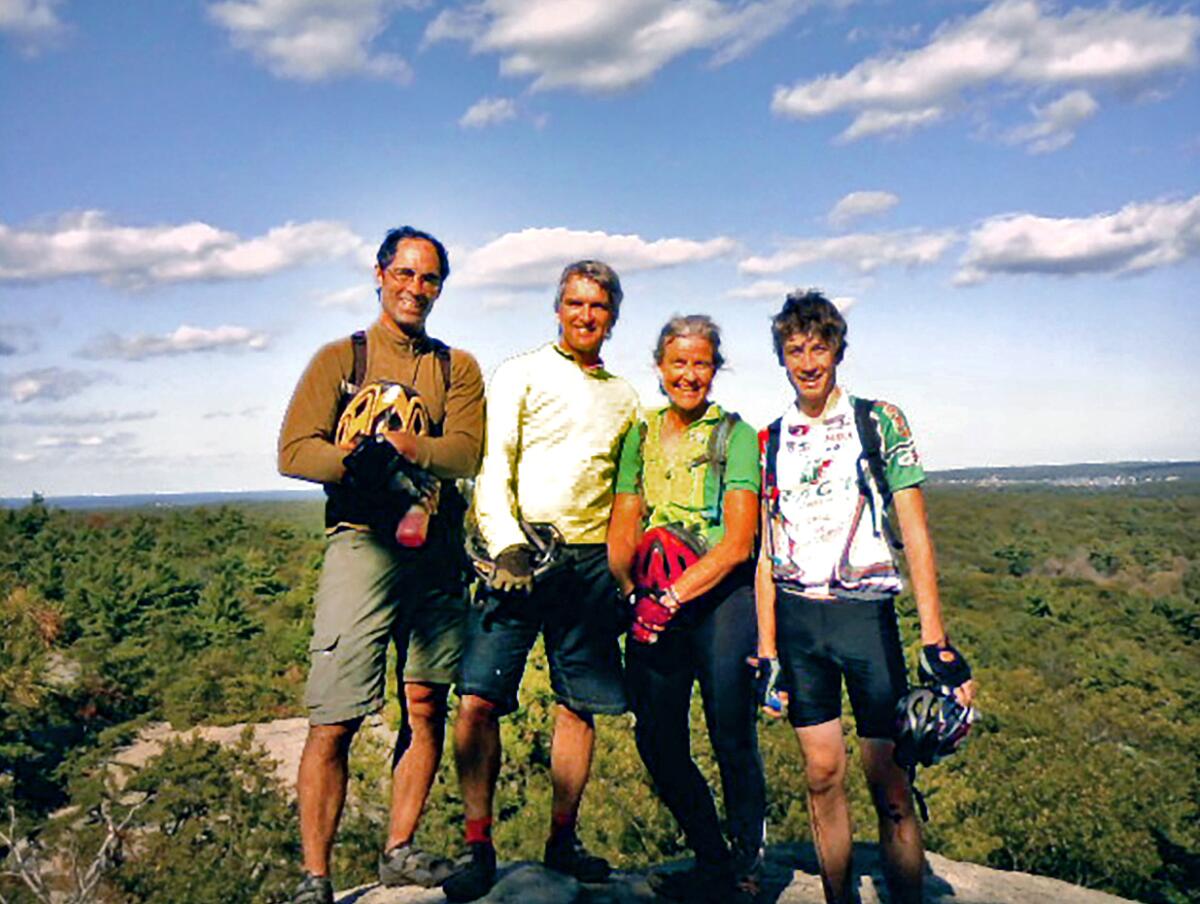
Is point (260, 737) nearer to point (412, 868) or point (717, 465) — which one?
point (412, 868)

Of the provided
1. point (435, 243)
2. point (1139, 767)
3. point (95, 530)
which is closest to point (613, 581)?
point (435, 243)

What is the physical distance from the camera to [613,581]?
11.7 feet

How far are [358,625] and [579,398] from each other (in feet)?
3.60

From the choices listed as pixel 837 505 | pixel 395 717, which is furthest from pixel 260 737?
pixel 837 505

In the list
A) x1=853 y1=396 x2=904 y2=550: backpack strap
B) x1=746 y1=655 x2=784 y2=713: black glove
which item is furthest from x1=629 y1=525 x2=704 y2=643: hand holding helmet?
x1=853 y1=396 x2=904 y2=550: backpack strap

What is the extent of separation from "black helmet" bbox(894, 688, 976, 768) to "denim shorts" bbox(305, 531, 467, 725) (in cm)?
157

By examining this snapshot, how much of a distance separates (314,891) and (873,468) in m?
2.33

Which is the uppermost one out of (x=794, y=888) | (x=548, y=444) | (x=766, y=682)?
(x=548, y=444)

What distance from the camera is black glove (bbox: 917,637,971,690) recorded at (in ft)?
10.3

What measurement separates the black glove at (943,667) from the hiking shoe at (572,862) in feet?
4.72

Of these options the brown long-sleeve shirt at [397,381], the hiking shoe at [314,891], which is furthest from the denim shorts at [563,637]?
the hiking shoe at [314,891]

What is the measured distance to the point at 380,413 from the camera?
3.46 metres

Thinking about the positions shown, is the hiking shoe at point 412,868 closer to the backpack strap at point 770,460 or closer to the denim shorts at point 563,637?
the denim shorts at point 563,637

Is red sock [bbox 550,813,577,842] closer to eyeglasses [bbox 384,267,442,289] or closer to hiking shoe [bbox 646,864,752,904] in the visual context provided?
hiking shoe [bbox 646,864,752,904]
